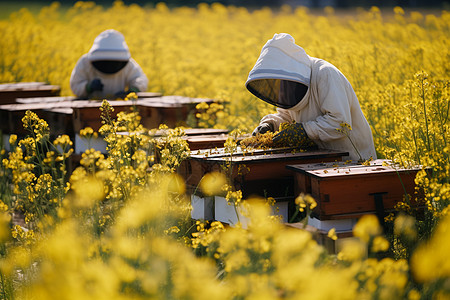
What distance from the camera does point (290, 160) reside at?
4484 millimetres

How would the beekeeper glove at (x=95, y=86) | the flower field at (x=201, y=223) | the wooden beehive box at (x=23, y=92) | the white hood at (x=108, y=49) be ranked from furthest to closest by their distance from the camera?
the wooden beehive box at (x=23, y=92) → the beekeeper glove at (x=95, y=86) → the white hood at (x=108, y=49) → the flower field at (x=201, y=223)

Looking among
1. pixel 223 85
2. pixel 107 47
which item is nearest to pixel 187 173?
pixel 107 47

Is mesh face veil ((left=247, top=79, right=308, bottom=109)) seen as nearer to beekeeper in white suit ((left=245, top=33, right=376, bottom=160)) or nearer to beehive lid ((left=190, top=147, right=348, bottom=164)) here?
beekeeper in white suit ((left=245, top=33, right=376, bottom=160))

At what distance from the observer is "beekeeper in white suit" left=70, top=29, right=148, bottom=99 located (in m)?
8.00

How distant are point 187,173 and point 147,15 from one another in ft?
72.8

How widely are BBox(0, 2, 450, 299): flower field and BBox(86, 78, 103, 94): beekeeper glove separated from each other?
67.7 inches

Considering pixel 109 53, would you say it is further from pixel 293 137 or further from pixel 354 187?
pixel 354 187

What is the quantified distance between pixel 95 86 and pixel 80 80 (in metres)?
0.34

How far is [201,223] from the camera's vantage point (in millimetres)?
4480

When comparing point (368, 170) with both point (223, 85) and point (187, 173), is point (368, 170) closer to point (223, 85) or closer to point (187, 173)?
point (187, 173)

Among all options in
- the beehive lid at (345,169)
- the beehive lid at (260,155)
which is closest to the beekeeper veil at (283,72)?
the beehive lid at (260,155)

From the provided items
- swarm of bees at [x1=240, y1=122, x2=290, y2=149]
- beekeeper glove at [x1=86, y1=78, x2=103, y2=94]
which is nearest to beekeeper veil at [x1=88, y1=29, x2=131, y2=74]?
beekeeper glove at [x1=86, y1=78, x2=103, y2=94]

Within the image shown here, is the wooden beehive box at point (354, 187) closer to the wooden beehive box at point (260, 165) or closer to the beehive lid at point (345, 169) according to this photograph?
the beehive lid at point (345, 169)

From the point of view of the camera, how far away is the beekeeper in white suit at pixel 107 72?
8.00m
